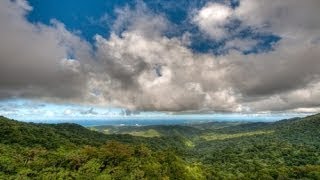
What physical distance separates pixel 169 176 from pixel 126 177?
29923 millimetres

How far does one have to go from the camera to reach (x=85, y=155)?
163875mm

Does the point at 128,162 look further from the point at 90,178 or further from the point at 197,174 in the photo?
the point at 197,174

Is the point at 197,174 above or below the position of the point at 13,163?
below

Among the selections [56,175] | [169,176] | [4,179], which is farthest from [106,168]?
[4,179]

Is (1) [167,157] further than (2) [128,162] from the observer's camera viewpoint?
Yes

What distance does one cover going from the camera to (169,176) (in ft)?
541

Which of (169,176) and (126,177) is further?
(169,176)

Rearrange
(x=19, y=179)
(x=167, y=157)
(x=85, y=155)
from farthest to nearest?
(x=167, y=157) → (x=85, y=155) → (x=19, y=179)

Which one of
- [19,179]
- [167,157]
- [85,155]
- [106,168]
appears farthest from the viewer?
[167,157]

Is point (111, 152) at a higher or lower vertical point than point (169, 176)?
higher

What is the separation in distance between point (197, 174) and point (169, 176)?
30.5m

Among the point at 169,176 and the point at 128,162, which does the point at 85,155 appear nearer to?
the point at 128,162

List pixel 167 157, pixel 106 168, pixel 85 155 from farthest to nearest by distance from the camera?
pixel 167 157, pixel 85 155, pixel 106 168

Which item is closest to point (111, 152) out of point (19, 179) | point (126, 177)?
point (126, 177)
